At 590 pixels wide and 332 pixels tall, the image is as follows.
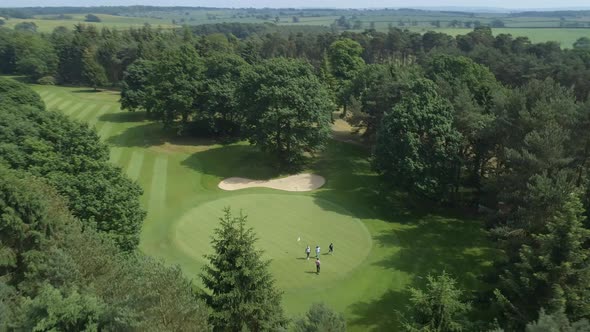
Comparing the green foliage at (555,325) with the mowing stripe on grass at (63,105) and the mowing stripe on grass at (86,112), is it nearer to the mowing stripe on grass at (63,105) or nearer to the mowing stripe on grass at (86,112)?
the mowing stripe on grass at (86,112)

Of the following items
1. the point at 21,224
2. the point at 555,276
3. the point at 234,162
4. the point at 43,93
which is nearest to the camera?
the point at 555,276

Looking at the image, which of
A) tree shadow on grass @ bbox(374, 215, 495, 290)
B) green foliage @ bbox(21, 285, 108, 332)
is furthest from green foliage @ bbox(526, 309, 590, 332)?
green foliage @ bbox(21, 285, 108, 332)

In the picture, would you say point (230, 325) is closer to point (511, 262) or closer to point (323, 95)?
point (511, 262)

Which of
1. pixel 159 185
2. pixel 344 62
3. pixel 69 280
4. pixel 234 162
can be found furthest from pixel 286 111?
pixel 344 62

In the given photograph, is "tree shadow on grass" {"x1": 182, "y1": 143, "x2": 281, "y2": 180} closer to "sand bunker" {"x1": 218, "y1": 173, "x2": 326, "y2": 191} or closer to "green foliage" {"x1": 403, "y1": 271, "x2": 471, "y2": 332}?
"sand bunker" {"x1": 218, "y1": 173, "x2": 326, "y2": 191}

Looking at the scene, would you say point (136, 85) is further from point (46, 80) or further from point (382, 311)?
point (382, 311)

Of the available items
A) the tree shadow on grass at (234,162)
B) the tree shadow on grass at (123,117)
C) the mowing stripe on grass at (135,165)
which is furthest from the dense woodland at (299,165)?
the mowing stripe on grass at (135,165)

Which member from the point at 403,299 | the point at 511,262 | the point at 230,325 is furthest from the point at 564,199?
the point at 230,325
